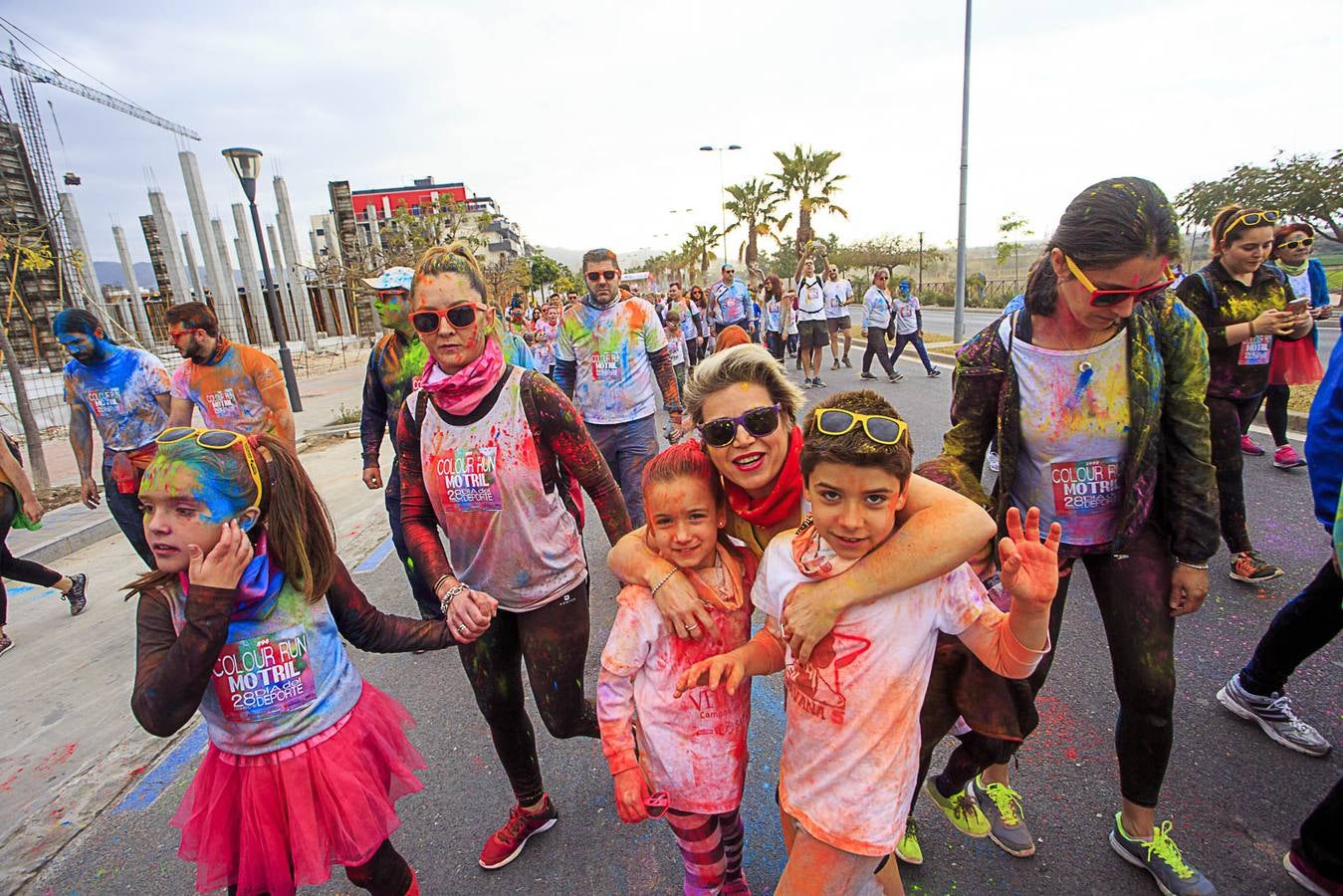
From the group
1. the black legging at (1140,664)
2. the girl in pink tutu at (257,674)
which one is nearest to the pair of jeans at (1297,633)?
the black legging at (1140,664)

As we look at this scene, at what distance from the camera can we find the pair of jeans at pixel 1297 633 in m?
2.34

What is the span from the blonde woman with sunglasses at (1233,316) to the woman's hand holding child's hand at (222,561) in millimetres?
4377

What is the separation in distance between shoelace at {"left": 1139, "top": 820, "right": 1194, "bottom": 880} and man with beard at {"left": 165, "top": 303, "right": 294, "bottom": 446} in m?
4.60

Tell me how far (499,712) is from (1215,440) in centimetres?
392

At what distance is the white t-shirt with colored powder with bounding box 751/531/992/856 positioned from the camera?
5.00ft

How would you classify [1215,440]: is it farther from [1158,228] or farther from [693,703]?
[693,703]

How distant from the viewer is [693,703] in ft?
5.79

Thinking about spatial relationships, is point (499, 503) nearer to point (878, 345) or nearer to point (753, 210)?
point (878, 345)

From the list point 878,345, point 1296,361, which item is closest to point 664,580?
point 1296,361

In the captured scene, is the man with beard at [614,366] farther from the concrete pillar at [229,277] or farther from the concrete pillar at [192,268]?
the concrete pillar at [192,268]

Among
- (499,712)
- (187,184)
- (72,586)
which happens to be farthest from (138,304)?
(499,712)

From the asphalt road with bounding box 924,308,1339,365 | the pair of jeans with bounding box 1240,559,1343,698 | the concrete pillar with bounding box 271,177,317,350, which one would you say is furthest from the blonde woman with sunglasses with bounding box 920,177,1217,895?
the concrete pillar with bounding box 271,177,317,350

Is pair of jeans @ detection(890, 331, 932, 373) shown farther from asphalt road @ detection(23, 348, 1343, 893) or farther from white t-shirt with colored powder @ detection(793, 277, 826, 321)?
asphalt road @ detection(23, 348, 1343, 893)

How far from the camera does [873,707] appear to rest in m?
1.53
